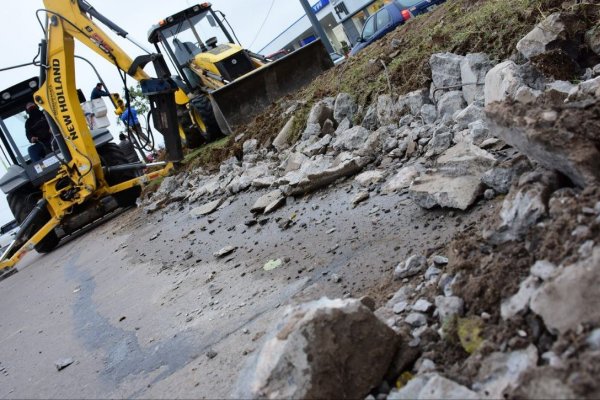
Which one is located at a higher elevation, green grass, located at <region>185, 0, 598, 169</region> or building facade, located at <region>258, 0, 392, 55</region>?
building facade, located at <region>258, 0, 392, 55</region>

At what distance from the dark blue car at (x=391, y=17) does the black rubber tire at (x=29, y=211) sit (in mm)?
7802

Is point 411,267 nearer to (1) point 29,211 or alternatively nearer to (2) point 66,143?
(2) point 66,143

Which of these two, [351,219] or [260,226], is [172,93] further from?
[351,219]

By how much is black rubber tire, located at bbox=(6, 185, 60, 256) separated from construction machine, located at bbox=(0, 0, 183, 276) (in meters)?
→ 0.02

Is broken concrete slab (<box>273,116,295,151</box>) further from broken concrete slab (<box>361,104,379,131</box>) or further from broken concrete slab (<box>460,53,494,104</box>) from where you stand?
broken concrete slab (<box>460,53,494,104</box>)

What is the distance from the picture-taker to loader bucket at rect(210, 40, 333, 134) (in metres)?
9.85

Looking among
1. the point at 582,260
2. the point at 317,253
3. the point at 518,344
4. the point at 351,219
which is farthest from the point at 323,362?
the point at 351,219

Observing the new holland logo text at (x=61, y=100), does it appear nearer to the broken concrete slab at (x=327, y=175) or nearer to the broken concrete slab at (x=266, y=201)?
the broken concrete slab at (x=266, y=201)

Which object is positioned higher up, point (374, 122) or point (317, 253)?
point (374, 122)

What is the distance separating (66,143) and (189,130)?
11.0ft

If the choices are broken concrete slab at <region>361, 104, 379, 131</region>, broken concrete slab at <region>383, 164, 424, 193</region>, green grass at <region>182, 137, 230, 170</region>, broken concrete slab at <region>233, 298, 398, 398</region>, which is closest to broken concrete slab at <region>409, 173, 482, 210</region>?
broken concrete slab at <region>383, 164, 424, 193</region>

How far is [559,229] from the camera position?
6.37 ft

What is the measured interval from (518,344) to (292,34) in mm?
40646

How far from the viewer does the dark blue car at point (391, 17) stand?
12.7 m
